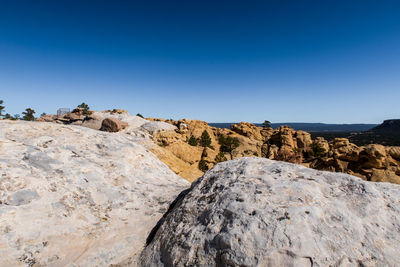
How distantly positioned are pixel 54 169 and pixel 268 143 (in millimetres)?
78331

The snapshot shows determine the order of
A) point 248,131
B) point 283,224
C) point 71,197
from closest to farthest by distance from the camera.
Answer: point 283,224, point 71,197, point 248,131

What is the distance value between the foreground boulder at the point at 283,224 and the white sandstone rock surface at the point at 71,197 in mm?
1085

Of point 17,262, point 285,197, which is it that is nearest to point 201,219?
point 285,197

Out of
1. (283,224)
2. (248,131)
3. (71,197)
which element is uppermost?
(283,224)

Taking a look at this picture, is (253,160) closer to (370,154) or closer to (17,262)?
(17,262)

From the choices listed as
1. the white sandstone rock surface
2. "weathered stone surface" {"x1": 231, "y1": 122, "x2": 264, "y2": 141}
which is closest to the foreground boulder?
the white sandstone rock surface

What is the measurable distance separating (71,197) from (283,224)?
5352 millimetres

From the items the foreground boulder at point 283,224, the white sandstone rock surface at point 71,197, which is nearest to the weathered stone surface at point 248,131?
the white sandstone rock surface at point 71,197

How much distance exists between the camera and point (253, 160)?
5.48 m

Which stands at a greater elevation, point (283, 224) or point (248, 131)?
point (283, 224)

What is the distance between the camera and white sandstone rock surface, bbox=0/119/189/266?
393 cm

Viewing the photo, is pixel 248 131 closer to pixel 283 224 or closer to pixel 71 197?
pixel 71 197

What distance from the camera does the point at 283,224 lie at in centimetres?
324

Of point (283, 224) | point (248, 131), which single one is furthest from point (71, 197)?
point (248, 131)
